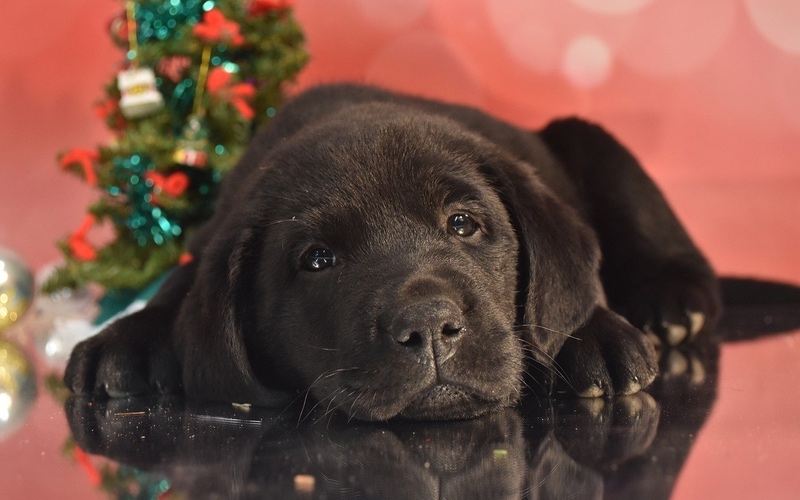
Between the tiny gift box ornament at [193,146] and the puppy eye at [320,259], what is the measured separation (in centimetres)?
211

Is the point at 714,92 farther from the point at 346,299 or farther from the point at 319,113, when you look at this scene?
the point at 346,299

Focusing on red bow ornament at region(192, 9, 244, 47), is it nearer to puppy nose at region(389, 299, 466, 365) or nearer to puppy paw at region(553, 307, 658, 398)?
puppy paw at region(553, 307, 658, 398)

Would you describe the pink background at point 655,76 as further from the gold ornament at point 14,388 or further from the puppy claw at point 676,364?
the puppy claw at point 676,364

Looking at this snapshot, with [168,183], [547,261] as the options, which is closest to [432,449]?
[547,261]

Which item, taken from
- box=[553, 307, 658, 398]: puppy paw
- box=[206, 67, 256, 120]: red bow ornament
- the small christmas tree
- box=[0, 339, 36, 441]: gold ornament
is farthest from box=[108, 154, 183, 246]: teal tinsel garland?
box=[553, 307, 658, 398]: puppy paw

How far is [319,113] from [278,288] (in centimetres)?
101

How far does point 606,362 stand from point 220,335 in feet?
3.21

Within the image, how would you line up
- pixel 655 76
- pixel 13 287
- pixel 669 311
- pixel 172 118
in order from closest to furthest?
pixel 669 311, pixel 13 287, pixel 172 118, pixel 655 76

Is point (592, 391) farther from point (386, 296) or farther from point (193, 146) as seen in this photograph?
point (193, 146)

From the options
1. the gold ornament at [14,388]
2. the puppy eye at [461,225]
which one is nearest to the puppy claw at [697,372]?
the puppy eye at [461,225]

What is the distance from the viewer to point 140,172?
4.29m

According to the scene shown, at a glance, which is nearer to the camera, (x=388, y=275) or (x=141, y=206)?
(x=388, y=275)

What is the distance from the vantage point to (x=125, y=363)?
101 inches

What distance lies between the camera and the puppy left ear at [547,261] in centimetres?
227
